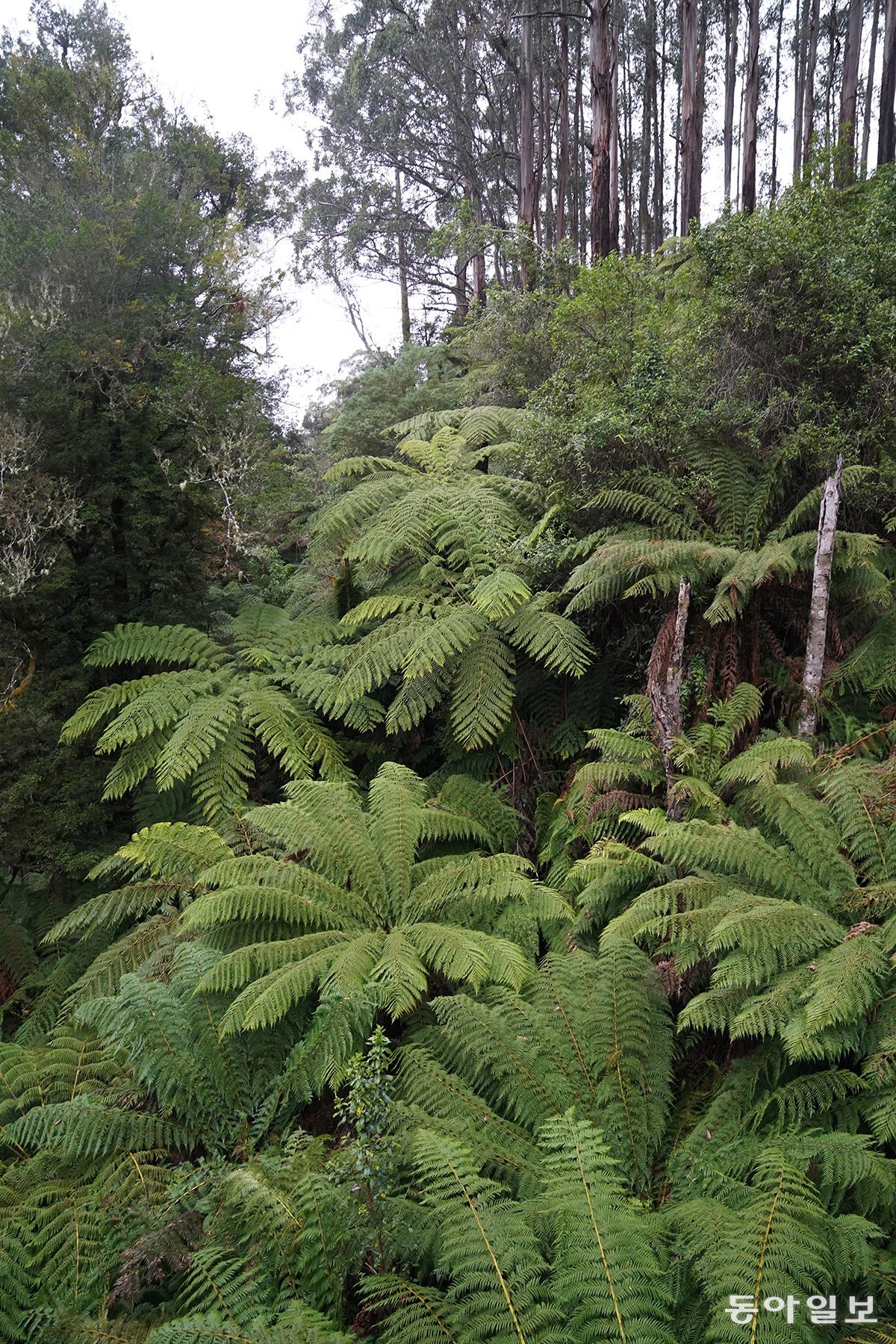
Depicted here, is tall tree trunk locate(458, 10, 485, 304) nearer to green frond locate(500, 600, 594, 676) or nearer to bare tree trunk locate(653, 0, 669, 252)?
bare tree trunk locate(653, 0, 669, 252)

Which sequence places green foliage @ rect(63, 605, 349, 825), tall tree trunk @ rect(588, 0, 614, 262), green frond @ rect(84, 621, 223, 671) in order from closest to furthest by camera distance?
green foliage @ rect(63, 605, 349, 825)
green frond @ rect(84, 621, 223, 671)
tall tree trunk @ rect(588, 0, 614, 262)

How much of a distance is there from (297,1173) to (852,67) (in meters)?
20.9

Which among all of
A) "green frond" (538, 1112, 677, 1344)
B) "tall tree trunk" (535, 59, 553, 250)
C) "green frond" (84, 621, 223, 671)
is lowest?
"green frond" (538, 1112, 677, 1344)

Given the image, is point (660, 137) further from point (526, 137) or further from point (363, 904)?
point (363, 904)

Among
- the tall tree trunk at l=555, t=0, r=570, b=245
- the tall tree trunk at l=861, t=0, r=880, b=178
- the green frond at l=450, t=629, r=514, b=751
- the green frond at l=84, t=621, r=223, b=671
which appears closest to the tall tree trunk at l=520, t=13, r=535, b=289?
the tall tree trunk at l=555, t=0, r=570, b=245

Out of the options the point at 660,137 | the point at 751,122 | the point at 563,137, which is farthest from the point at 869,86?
the point at 751,122

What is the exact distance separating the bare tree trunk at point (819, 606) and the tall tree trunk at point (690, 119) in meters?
10.1

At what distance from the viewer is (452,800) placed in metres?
4.76

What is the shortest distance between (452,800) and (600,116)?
891 centimetres

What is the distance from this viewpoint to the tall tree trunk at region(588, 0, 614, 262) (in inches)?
370

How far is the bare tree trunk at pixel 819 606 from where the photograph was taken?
13.5 feet

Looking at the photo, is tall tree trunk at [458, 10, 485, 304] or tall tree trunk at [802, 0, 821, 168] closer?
tall tree trunk at [458, 10, 485, 304]

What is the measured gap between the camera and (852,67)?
16.0 metres

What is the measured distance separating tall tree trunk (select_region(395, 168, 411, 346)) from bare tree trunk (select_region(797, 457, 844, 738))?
55.1 feet
